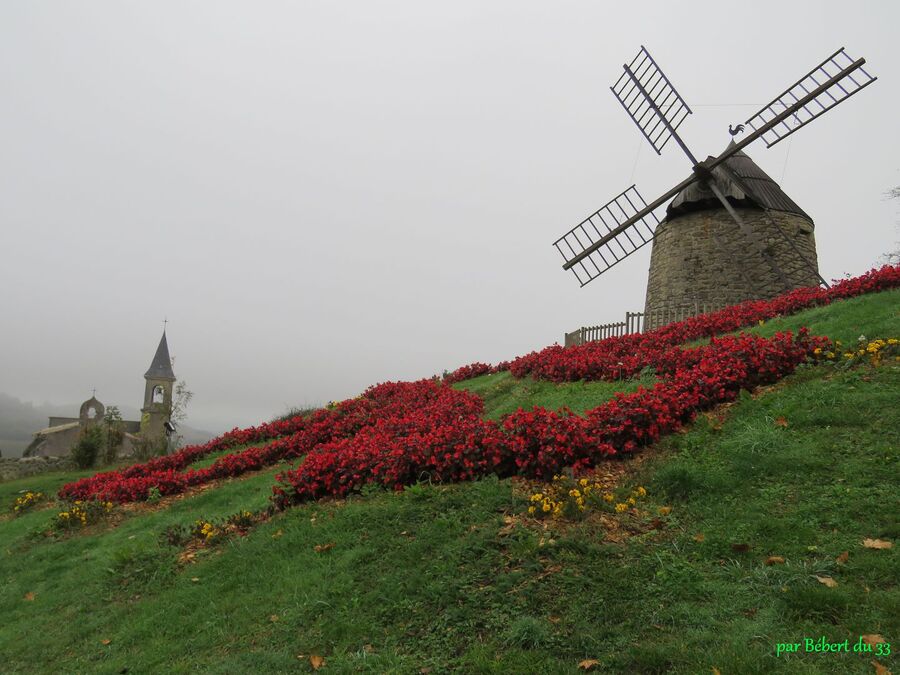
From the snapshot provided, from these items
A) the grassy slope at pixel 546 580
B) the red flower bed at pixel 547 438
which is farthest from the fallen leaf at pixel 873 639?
the red flower bed at pixel 547 438

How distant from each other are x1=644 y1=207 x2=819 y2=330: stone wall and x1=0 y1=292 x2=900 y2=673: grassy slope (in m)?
12.4

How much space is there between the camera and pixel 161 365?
212 ft

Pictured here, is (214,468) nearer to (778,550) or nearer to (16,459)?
(778,550)

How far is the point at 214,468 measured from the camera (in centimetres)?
1288

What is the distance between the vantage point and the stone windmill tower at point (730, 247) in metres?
19.7

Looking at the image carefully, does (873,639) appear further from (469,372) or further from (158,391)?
(158,391)

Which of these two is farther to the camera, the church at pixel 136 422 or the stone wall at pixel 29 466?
the church at pixel 136 422

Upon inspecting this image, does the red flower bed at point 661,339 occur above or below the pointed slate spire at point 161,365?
below

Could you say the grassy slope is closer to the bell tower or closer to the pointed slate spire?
the bell tower

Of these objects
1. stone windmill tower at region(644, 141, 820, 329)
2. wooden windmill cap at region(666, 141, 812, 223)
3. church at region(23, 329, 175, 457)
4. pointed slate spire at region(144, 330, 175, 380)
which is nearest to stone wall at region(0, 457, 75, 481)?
church at region(23, 329, 175, 457)

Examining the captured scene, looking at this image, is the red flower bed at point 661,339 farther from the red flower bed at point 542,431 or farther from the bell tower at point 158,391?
the bell tower at point 158,391

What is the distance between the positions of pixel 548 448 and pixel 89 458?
2257 cm

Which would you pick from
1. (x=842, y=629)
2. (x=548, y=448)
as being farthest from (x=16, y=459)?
(x=842, y=629)

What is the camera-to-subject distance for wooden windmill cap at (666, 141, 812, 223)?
65.6ft
